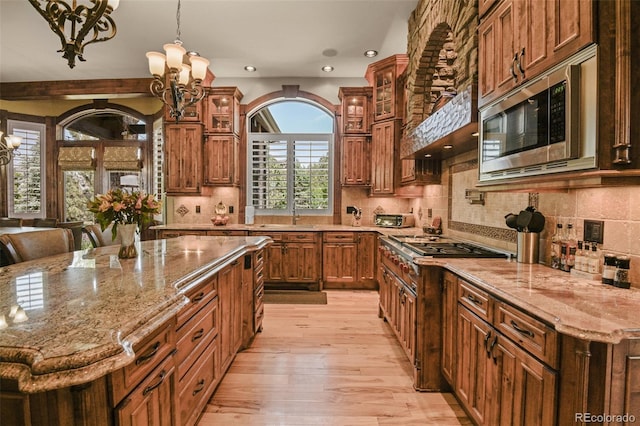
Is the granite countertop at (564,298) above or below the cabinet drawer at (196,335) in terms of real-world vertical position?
above

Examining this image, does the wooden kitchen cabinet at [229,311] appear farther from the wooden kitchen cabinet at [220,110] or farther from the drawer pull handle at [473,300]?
the wooden kitchen cabinet at [220,110]

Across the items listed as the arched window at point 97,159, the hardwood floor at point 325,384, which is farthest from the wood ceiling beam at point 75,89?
the hardwood floor at point 325,384

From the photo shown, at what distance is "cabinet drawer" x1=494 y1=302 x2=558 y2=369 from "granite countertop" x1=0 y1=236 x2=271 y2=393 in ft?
4.79

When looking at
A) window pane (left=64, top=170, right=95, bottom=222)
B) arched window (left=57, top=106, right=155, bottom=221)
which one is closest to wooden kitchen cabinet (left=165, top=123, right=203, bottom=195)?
arched window (left=57, top=106, right=155, bottom=221)

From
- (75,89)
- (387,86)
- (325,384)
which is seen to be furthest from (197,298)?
(75,89)

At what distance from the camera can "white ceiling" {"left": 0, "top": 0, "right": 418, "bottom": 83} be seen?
3486 millimetres

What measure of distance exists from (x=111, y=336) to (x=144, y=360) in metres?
0.35

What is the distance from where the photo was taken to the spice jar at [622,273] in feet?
4.80

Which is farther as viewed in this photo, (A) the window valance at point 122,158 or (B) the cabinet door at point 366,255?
(A) the window valance at point 122,158

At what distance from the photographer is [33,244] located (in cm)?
222

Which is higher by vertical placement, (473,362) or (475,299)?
(475,299)

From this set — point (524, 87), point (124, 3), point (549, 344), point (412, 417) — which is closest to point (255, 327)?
point (412, 417)

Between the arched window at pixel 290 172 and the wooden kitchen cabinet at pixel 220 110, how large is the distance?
1.62ft

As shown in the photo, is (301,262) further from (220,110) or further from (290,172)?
(220,110)
